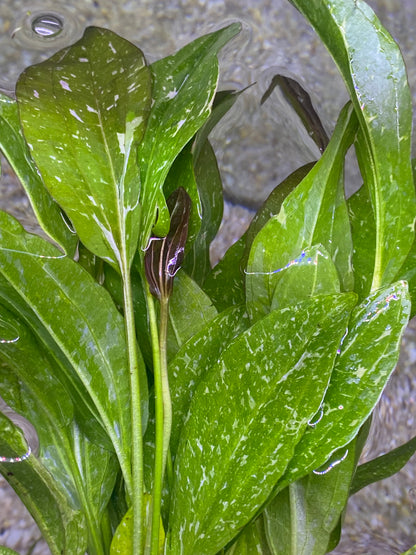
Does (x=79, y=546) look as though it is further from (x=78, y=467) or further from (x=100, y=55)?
(x=100, y=55)

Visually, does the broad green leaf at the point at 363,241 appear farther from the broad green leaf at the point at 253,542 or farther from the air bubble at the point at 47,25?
the air bubble at the point at 47,25

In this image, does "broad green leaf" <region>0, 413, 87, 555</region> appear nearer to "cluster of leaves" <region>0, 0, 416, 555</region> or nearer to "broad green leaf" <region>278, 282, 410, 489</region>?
"cluster of leaves" <region>0, 0, 416, 555</region>

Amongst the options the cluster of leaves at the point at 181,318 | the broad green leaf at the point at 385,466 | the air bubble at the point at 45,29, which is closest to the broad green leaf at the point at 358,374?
the cluster of leaves at the point at 181,318

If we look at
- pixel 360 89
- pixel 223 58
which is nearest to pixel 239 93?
pixel 223 58

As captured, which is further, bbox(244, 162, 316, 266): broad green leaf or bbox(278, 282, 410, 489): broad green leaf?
bbox(244, 162, 316, 266): broad green leaf

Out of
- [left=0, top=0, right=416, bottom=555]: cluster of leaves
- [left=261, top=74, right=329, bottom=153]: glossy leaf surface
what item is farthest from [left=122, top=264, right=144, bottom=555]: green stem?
[left=261, top=74, right=329, bottom=153]: glossy leaf surface

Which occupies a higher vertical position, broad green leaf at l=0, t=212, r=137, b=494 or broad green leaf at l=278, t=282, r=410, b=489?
broad green leaf at l=0, t=212, r=137, b=494

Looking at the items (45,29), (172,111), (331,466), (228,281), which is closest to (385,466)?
(331,466)

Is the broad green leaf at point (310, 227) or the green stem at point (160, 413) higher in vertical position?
the broad green leaf at point (310, 227)
